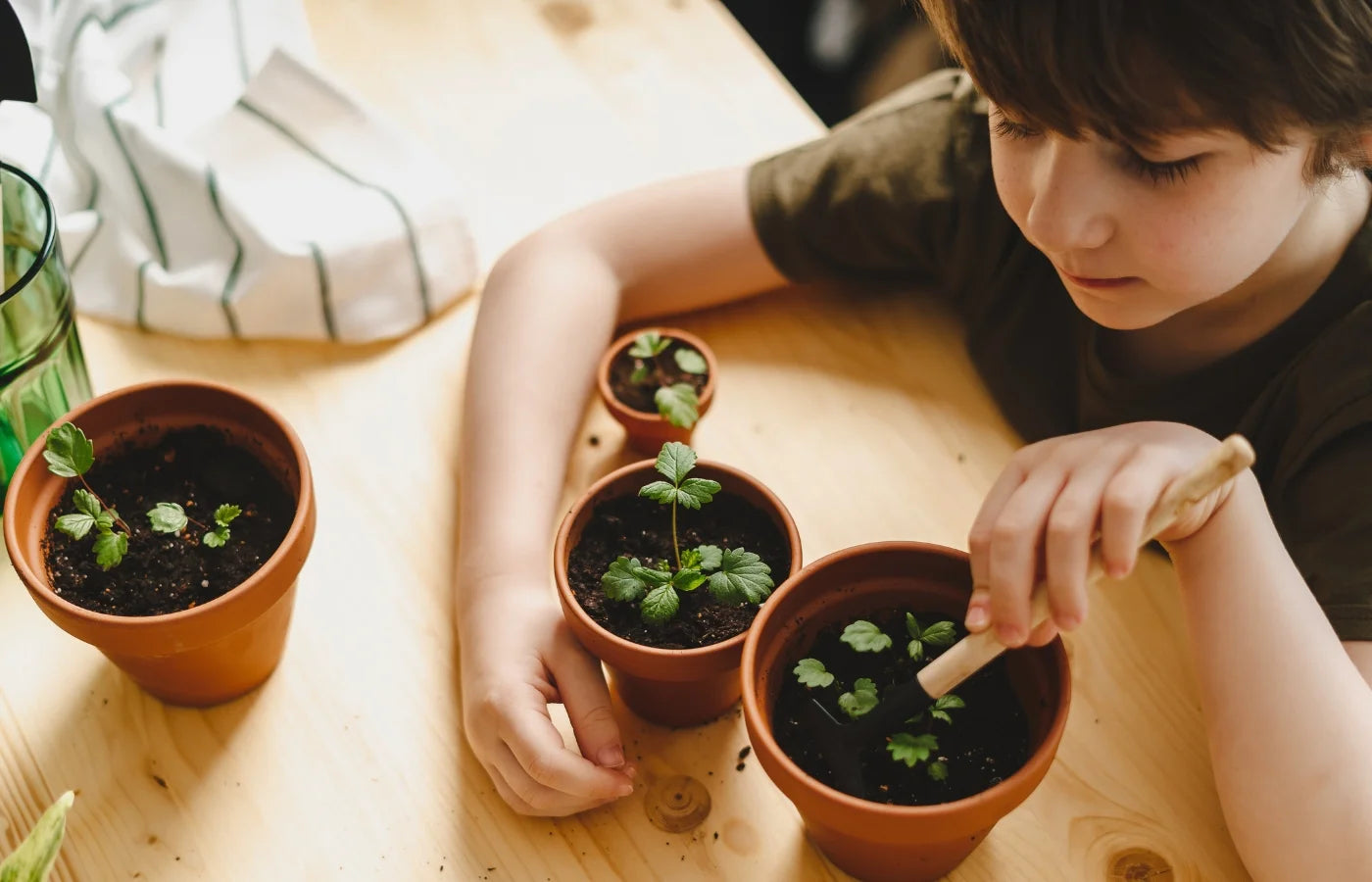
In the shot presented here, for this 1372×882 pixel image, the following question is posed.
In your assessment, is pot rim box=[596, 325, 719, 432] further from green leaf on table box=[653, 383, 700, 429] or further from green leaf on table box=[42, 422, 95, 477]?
green leaf on table box=[42, 422, 95, 477]

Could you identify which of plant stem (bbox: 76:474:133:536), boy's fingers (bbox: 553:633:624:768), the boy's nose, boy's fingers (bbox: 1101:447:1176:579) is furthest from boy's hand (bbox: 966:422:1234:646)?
plant stem (bbox: 76:474:133:536)

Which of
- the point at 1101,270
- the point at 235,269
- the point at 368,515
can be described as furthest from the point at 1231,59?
the point at 235,269

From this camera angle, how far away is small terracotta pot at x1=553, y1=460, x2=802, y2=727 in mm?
726

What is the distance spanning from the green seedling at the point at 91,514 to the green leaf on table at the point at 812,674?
35 centimetres

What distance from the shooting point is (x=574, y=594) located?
771mm

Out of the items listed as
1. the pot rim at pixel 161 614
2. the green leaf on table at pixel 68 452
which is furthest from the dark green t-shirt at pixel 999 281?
the green leaf on table at pixel 68 452

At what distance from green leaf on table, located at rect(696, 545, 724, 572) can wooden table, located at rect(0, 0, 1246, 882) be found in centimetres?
12

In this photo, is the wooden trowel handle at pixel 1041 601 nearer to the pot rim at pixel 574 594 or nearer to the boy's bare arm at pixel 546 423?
the pot rim at pixel 574 594

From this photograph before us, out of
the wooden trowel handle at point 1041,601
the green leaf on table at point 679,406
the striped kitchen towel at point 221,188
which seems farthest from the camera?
the striped kitchen towel at point 221,188

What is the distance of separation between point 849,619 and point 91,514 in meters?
0.46

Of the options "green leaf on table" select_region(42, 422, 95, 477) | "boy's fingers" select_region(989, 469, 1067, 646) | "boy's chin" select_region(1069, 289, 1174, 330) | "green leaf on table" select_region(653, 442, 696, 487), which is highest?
"boy's chin" select_region(1069, 289, 1174, 330)

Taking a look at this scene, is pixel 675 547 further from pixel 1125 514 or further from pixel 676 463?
pixel 1125 514

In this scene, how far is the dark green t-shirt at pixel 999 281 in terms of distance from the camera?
85cm

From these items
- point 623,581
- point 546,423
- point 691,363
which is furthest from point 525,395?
point 623,581
